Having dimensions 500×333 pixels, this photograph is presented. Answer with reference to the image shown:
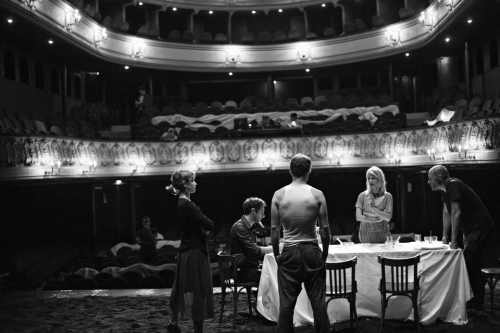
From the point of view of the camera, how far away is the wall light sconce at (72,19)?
17.2 meters

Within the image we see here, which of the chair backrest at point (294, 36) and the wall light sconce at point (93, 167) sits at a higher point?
the chair backrest at point (294, 36)

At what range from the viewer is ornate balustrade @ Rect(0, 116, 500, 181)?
14.7 meters

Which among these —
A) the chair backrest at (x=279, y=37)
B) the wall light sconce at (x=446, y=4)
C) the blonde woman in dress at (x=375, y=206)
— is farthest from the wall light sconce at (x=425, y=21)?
the blonde woman in dress at (x=375, y=206)

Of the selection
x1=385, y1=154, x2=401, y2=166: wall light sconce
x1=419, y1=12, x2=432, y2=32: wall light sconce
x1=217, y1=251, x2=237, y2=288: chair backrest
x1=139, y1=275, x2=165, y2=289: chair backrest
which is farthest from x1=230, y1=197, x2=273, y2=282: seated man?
x1=419, y1=12, x2=432, y2=32: wall light sconce

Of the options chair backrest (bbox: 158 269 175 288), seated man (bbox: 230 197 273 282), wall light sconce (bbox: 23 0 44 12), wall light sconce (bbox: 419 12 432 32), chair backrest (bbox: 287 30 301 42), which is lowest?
chair backrest (bbox: 158 269 175 288)

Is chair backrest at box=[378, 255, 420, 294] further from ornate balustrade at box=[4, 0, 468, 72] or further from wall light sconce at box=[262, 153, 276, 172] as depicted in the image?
ornate balustrade at box=[4, 0, 468, 72]

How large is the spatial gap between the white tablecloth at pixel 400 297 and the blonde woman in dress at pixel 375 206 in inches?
9.7

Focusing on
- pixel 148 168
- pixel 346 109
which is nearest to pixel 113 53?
pixel 148 168

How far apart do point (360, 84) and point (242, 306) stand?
60.4 ft

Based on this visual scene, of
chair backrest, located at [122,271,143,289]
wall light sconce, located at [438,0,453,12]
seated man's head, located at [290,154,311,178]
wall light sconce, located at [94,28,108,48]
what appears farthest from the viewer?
wall light sconce, located at [94,28,108,48]

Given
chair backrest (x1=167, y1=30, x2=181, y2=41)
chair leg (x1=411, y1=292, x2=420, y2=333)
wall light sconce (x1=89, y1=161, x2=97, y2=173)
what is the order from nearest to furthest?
1. chair leg (x1=411, y1=292, x2=420, y2=333)
2. wall light sconce (x1=89, y1=161, x2=97, y2=173)
3. chair backrest (x1=167, y1=30, x2=181, y2=41)

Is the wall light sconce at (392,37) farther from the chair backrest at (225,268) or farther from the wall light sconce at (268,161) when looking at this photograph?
the chair backrest at (225,268)

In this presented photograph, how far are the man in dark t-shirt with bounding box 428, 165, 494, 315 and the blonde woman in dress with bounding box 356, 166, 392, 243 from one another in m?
0.55

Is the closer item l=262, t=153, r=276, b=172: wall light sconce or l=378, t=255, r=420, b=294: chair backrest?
l=378, t=255, r=420, b=294: chair backrest
